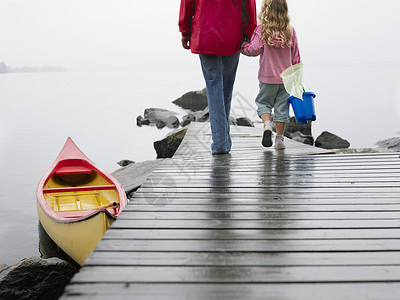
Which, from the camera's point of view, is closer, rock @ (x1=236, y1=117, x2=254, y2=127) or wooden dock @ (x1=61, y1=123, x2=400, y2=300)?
wooden dock @ (x1=61, y1=123, x2=400, y2=300)

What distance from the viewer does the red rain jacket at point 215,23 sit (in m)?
4.83

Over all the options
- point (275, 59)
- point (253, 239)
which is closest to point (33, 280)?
point (253, 239)

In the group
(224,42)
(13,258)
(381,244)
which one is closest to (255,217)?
(381,244)

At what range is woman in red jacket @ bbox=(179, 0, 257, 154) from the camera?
485cm

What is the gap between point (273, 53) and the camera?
5.52 meters

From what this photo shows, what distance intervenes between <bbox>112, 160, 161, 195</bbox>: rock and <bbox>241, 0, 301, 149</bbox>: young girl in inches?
139

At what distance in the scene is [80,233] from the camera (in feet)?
16.2

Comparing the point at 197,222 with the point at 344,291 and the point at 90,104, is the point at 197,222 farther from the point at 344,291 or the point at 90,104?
the point at 90,104

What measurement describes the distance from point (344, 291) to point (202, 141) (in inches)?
201

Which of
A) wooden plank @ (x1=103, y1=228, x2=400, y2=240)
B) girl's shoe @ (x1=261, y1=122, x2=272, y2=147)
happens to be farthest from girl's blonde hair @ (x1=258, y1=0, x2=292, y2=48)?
wooden plank @ (x1=103, y1=228, x2=400, y2=240)

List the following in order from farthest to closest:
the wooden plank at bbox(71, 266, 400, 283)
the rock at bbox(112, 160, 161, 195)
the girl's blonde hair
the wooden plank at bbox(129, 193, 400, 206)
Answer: the rock at bbox(112, 160, 161, 195) < the girl's blonde hair < the wooden plank at bbox(129, 193, 400, 206) < the wooden plank at bbox(71, 266, 400, 283)

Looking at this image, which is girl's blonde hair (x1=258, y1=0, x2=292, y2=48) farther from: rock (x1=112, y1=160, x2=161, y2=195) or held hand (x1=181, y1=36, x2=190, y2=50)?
rock (x1=112, y1=160, x2=161, y2=195)

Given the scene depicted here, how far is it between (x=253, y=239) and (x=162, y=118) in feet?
72.3

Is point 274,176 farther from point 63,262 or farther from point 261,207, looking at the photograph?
point 63,262
